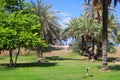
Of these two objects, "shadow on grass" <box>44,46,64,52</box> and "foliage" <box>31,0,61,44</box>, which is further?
"shadow on grass" <box>44,46,64,52</box>

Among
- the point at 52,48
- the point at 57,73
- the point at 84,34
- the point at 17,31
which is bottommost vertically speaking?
the point at 52,48

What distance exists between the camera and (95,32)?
179 feet

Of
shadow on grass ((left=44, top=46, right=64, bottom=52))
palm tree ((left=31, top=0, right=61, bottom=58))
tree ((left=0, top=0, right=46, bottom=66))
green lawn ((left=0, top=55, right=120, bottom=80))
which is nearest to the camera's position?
green lawn ((left=0, top=55, right=120, bottom=80))

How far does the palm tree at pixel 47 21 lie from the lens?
5422 centimetres

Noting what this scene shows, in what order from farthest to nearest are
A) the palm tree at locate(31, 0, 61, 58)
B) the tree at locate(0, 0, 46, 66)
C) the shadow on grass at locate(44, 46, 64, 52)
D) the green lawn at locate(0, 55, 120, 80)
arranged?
the shadow on grass at locate(44, 46, 64, 52), the palm tree at locate(31, 0, 61, 58), the tree at locate(0, 0, 46, 66), the green lawn at locate(0, 55, 120, 80)

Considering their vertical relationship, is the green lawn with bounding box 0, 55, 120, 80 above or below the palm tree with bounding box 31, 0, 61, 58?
below

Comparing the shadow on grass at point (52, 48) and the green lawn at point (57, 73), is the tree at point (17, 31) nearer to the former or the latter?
the green lawn at point (57, 73)

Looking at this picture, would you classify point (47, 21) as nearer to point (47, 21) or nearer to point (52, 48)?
point (47, 21)

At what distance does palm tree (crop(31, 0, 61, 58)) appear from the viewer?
54.2 m

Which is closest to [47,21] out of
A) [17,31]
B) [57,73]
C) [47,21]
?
[47,21]

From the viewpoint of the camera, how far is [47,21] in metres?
55.3

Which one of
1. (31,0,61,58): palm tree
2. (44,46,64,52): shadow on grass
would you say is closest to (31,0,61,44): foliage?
(31,0,61,58): palm tree

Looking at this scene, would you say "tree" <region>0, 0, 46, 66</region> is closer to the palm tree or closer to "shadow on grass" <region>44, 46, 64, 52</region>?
the palm tree

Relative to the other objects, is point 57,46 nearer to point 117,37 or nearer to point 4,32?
point 117,37
